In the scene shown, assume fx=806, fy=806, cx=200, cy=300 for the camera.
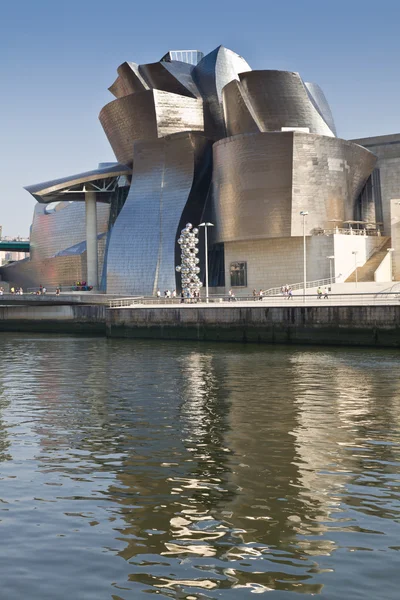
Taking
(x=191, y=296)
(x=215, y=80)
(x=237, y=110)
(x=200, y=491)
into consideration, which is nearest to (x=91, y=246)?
(x=215, y=80)

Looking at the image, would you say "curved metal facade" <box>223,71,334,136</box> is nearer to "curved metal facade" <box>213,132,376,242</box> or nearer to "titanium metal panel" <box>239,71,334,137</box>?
"titanium metal panel" <box>239,71,334,137</box>

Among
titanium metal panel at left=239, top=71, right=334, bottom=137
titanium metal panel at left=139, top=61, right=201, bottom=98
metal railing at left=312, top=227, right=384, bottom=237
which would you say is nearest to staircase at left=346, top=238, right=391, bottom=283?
metal railing at left=312, top=227, right=384, bottom=237

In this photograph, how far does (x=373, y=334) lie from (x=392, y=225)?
1095 inches

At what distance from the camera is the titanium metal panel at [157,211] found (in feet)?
191

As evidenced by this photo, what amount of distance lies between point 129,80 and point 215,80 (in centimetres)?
703

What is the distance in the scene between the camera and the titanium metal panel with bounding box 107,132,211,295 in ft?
191

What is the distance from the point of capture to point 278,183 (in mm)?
54250

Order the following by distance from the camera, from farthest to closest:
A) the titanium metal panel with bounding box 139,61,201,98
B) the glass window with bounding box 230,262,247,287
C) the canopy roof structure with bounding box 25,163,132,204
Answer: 1. the canopy roof structure with bounding box 25,163,132,204
2. the titanium metal panel with bounding box 139,61,201,98
3. the glass window with bounding box 230,262,247,287

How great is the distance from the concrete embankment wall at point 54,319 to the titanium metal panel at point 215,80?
61.6 ft

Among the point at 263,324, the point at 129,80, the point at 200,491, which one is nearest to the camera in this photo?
the point at 200,491

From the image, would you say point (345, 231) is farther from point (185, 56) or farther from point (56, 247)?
point (56, 247)

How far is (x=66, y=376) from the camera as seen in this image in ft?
77.1

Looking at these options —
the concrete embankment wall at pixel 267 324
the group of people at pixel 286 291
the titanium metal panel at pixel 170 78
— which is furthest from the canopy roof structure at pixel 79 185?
the concrete embankment wall at pixel 267 324

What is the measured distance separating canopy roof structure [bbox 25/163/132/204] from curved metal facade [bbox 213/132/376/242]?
11179 mm
